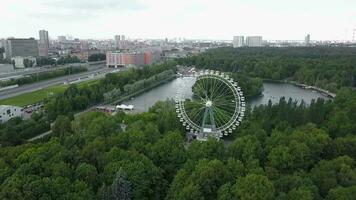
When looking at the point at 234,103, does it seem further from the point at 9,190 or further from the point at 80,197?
the point at 9,190

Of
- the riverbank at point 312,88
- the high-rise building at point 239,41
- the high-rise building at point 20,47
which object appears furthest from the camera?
the high-rise building at point 239,41

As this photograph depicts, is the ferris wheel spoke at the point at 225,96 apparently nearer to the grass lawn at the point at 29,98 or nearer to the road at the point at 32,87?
the grass lawn at the point at 29,98

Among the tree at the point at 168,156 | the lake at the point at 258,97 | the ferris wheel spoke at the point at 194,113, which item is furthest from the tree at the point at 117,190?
the lake at the point at 258,97

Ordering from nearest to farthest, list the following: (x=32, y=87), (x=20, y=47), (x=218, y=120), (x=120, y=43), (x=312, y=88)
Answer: (x=218, y=120) → (x=32, y=87) → (x=312, y=88) → (x=20, y=47) → (x=120, y=43)

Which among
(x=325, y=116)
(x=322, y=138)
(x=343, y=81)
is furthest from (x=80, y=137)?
(x=343, y=81)

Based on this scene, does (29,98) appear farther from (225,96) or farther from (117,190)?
(117,190)

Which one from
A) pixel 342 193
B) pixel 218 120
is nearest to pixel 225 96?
pixel 218 120

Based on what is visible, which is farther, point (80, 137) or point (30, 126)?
point (30, 126)
